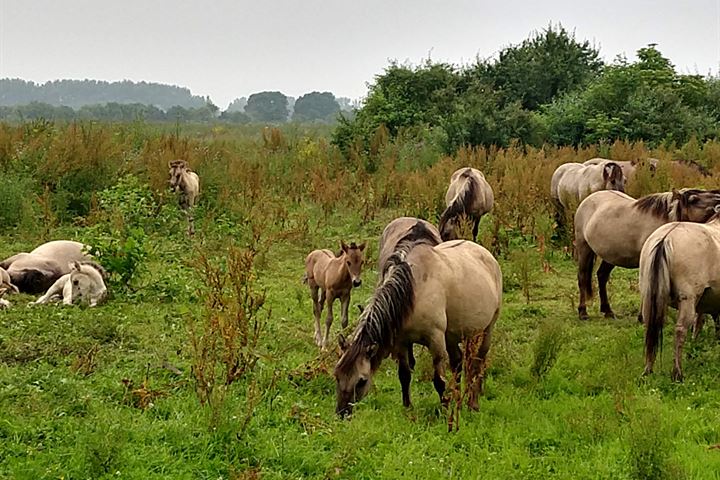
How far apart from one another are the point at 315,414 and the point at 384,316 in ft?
3.09

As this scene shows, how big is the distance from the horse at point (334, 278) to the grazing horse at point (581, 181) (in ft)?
17.8

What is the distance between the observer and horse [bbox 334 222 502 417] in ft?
16.3

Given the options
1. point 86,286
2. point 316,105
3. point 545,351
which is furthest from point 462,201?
point 316,105

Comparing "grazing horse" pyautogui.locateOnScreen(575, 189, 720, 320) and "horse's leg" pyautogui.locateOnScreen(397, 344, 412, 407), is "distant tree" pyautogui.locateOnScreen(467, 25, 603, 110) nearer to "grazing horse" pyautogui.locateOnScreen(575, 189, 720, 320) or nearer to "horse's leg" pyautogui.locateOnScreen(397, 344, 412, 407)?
"grazing horse" pyautogui.locateOnScreen(575, 189, 720, 320)

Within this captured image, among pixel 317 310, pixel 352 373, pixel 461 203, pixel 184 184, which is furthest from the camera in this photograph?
pixel 184 184

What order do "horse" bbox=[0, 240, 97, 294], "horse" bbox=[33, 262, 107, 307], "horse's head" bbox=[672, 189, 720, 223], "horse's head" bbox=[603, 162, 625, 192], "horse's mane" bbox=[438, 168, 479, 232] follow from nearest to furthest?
"horse's head" bbox=[672, 189, 720, 223] < "horse" bbox=[33, 262, 107, 307] < "horse" bbox=[0, 240, 97, 294] < "horse's mane" bbox=[438, 168, 479, 232] < "horse's head" bbox=[603, 162, 625, 192]

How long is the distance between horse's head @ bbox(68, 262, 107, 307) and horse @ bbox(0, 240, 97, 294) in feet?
1.57

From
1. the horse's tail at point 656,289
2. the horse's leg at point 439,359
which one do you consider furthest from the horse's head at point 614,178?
the horse's leg at point 439,359

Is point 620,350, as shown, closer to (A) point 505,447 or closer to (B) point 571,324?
(B) point 571,324

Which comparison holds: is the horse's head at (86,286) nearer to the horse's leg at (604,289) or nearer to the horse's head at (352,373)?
the horse's head at (352,373)

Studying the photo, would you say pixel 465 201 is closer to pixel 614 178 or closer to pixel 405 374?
pixel 614 178

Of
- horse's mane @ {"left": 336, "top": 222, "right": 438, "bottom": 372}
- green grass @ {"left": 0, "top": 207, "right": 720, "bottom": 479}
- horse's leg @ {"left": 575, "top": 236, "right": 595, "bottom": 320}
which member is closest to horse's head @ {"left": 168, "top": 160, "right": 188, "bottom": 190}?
green grass @ {"left": 0, "top": 207, "right": 720, "bottom": 479}

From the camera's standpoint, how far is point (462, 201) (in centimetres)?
1084

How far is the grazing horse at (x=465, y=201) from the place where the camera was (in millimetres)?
10539
